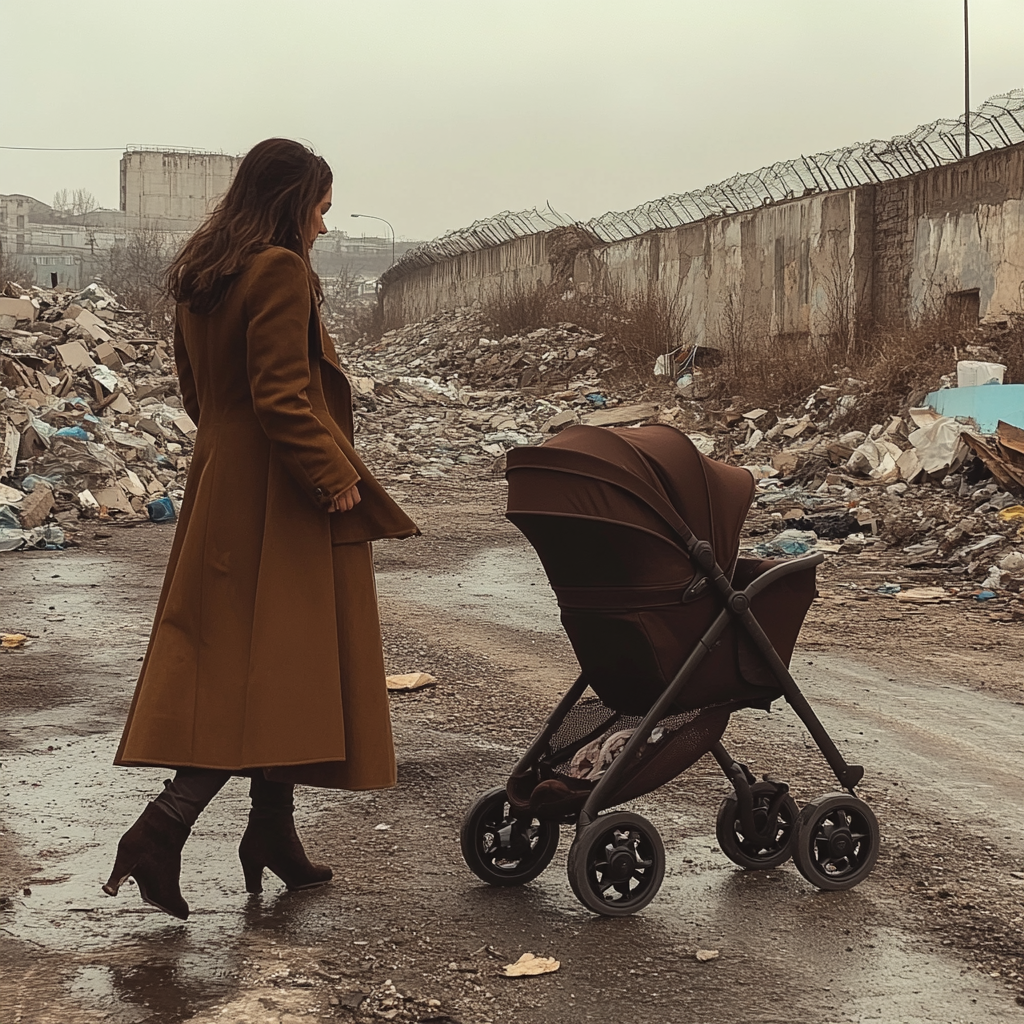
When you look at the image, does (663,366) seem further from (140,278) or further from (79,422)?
(140,278)

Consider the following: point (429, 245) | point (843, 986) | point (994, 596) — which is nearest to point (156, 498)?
point (994, 596)

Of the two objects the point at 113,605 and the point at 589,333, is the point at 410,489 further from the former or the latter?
the point at 589,333

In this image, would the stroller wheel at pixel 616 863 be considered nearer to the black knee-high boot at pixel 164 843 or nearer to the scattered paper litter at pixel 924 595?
the black knee-high boot at pixel 164 843

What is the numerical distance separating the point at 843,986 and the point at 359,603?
1533 mm

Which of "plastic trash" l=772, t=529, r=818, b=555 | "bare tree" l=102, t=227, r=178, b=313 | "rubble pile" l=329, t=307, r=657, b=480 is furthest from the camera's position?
"bare tree" l=102, t=227, r=178, b=313

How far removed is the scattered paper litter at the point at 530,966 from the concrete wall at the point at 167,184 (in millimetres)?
86495

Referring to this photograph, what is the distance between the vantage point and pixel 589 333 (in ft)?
88.0

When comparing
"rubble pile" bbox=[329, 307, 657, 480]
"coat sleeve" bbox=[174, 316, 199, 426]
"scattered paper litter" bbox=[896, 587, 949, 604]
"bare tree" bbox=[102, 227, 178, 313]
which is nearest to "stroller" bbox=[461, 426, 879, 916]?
"coat sleeve" bbox=[174, 316, 199, 426]

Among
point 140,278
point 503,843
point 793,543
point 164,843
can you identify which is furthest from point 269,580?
point 140,278

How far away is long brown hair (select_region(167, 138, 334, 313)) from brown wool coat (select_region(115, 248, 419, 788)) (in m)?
0.06

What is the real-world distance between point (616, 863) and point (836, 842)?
2.25ft

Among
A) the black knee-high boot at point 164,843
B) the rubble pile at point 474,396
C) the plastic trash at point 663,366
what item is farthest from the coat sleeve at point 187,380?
the plastic trash at point 663,366

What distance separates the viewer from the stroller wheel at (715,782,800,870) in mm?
3766

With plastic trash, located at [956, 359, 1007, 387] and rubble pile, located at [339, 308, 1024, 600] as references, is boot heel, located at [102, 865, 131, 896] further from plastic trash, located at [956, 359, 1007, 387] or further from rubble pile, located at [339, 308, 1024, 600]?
plastic trash, located at [956, 359, 1007, 387]
